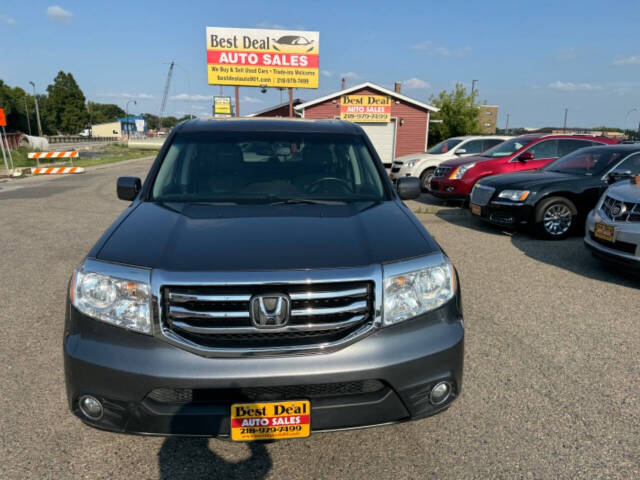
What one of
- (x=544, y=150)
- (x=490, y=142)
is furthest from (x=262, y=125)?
(x=490, y=142)

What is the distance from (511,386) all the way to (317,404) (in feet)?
5.85

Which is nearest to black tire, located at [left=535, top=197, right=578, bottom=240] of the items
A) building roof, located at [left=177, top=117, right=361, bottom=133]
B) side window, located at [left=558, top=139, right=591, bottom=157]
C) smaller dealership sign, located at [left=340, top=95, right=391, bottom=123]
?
side window, located at [left=558, top=139, right=591, bottom=157]

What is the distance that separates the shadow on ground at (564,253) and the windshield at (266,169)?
12.8 feet

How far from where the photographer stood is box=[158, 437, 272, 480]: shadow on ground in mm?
2391

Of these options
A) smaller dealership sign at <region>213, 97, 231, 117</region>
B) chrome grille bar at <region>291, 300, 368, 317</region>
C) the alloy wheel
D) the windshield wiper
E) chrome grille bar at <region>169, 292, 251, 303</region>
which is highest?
smaller dealership sign at <region>213, 97, 231, 117</region>

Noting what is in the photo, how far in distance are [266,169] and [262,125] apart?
640 mm

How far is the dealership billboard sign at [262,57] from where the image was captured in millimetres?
28078

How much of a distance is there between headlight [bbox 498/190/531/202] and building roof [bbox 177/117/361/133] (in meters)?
4.81

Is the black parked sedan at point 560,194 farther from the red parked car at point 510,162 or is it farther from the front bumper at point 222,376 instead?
the front bumper at point 222,376

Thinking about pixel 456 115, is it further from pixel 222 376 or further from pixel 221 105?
pixel 222 376

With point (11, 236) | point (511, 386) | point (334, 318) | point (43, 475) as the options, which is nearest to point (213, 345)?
point (334, 318)

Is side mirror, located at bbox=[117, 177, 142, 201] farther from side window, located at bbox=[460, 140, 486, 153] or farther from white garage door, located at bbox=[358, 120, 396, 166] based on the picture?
white garage door, located at bbox=[358, 120, 396, 166]

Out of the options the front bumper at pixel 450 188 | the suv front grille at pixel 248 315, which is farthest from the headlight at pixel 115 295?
the front bumper at pixel 450 188

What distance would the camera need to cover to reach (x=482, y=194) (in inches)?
334
